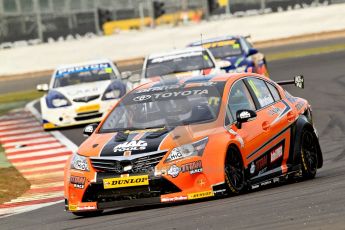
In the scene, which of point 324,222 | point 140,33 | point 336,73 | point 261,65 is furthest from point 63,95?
point 140,33

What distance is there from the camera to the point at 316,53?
116 feet

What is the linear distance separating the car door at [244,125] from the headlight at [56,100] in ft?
37.1

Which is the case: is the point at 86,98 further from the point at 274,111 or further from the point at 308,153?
the point at 274,111

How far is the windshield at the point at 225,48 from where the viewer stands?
25.5 m

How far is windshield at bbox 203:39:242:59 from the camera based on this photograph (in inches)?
1005

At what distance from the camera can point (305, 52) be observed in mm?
36594

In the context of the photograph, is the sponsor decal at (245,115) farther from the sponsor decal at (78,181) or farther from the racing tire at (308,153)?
the sponsor decal at (78,181)

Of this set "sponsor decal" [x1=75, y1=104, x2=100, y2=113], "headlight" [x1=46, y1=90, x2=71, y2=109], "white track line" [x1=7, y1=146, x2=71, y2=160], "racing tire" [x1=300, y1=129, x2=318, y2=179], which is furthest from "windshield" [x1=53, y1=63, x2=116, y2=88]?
"racing tire" [x1=300, y1=129, x2=318, y2=179]

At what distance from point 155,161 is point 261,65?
50.5 ft

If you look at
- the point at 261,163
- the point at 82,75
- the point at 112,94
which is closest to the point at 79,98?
the point at 112,94

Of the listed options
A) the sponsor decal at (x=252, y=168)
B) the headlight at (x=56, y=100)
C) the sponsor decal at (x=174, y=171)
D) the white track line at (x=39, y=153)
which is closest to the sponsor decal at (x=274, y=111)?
the sponsor decal at (x=252, y=168)

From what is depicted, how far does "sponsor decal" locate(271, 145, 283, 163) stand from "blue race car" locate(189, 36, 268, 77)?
1235 cm

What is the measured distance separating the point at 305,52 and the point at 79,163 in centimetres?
2697

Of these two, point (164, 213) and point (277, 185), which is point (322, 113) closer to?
point (277, 185)
